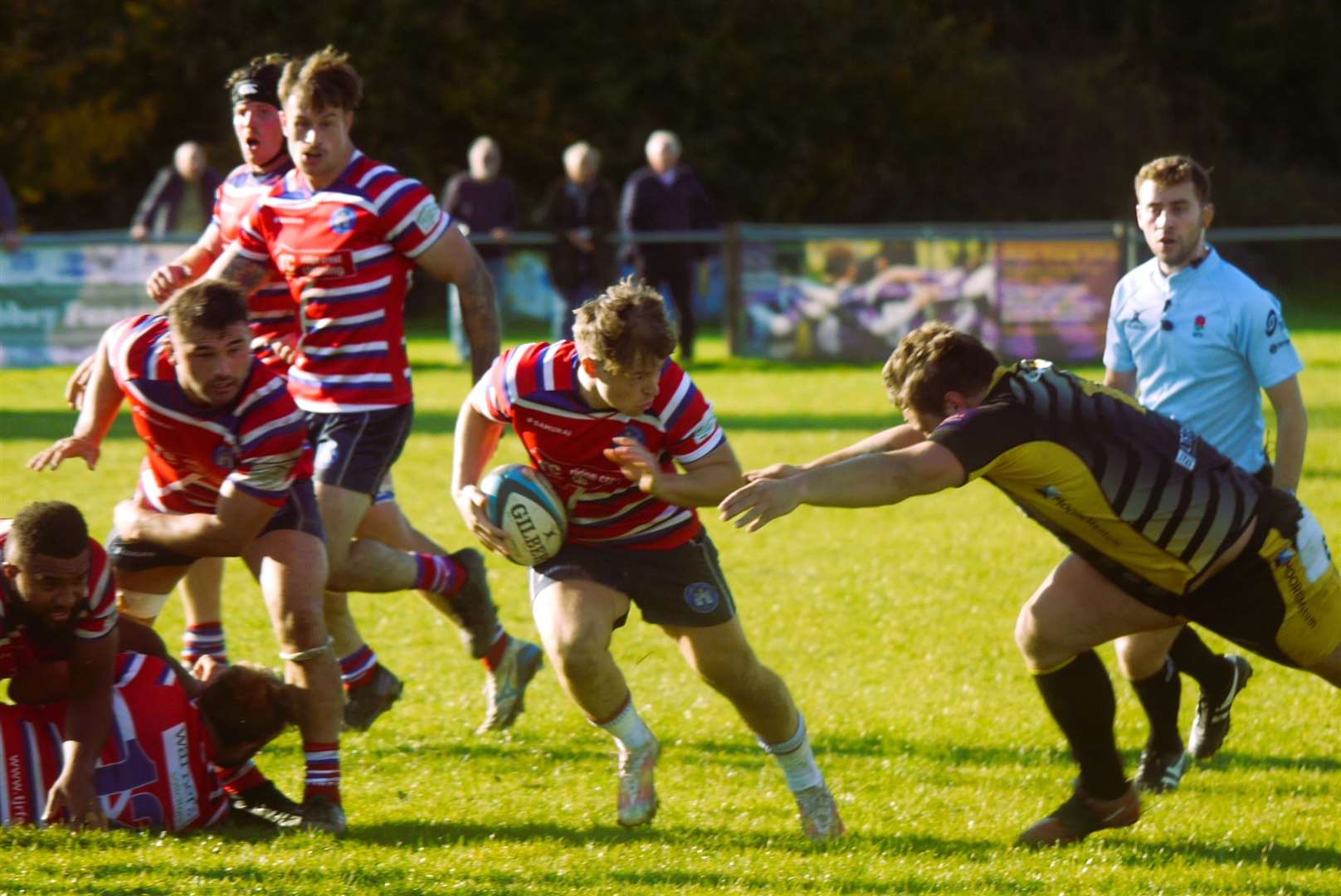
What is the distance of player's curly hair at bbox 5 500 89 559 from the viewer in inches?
183

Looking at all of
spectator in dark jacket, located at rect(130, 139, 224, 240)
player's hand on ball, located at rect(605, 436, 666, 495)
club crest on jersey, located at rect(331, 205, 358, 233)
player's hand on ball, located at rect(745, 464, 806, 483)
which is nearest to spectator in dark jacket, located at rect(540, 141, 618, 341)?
spectator in dark jacket, located at rect(130, 139, 224, 240)

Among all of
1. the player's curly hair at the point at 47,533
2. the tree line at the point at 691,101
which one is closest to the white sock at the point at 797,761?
the player's curly hair at the point at 47,533

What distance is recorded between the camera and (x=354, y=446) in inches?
232

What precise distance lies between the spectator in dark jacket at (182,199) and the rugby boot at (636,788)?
12494mm

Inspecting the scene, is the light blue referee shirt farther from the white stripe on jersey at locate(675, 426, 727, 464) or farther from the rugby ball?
the rugby ball

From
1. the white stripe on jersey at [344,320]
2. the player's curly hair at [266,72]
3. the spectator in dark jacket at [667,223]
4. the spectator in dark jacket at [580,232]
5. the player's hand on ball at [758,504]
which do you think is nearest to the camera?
the player's hand on ball at [758,504]

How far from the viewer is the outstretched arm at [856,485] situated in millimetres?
Answer: 4094

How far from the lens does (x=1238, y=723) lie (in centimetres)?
645

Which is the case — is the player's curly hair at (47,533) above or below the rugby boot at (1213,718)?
above

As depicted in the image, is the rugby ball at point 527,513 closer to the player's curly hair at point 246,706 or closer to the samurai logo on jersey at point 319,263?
→ the player's curly hair at point 246,706

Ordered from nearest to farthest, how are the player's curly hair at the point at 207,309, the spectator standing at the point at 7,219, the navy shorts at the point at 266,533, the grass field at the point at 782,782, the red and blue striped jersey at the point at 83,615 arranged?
the grass field at the point at 782,782, the red and blue striped jersey at the point at 83,615, the player's curly hair at the point at 207,309, the navy shorts at the point at 266,533, the spectator standing at the point at 7,219

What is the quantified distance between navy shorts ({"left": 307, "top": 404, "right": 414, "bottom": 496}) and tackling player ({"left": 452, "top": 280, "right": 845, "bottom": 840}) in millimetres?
725

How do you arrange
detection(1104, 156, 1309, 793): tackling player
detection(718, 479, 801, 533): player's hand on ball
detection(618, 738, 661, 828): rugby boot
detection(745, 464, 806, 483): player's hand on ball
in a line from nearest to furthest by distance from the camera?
1. detection(718, 479, 801, 533): player's hand on ball
2. detection(745, 464, 806, 483): player's hand on ball
3. detection(618, 738, 661, 828): rugby boot
4. detection(1104, 156, 1309, 793): tackling player

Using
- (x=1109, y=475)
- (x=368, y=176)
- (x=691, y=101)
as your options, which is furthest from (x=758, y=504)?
(x=691, y=101)
